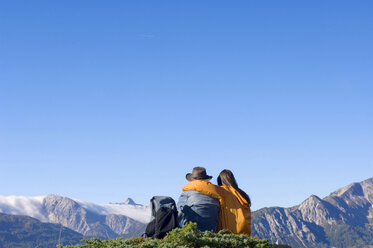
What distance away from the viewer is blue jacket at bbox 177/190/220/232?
12773 mm

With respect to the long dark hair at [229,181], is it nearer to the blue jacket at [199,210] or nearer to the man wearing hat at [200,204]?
the man wearing hat at [200,204]

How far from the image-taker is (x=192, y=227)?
400 inches

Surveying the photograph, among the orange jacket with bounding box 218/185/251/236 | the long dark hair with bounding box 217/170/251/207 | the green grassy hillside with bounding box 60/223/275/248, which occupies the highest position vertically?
the long dark hair with bounding box 217/170/251/207

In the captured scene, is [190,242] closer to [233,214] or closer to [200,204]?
[200,204]

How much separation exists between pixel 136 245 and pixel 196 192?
3.24m

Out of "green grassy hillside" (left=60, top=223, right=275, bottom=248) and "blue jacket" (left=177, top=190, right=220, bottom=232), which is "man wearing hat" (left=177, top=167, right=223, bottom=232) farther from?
"green grassy hillside" (left=60, top=223, right=275, bottom=248)

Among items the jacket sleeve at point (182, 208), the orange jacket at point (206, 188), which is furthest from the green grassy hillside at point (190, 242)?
the orange jacket at point (206, 188)

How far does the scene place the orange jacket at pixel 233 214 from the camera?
1324cm

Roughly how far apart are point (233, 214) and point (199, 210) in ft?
3.91

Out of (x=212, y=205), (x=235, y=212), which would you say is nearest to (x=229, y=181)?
(x=235, y=212)

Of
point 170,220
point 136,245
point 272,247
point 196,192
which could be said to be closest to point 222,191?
point 196,192

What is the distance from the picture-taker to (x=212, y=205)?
12922 mm

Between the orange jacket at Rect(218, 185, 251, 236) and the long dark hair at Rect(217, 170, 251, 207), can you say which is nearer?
the orange jacket at Rect(218, 185, 251, 236)

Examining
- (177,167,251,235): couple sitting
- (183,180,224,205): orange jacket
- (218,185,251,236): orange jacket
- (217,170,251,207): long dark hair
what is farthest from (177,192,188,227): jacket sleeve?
(217,170,251,207): long dark hair
